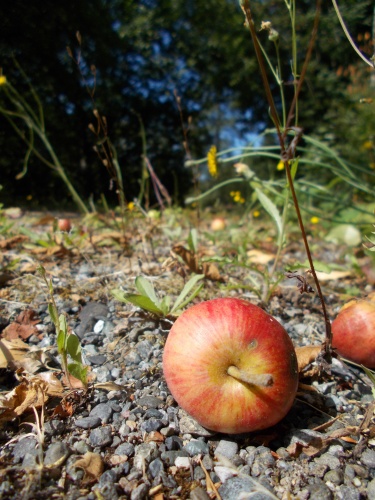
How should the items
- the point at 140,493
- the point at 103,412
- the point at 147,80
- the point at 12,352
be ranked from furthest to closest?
the point at 147,80
the point at 12,352
the point at 103,412
the point at 140,493

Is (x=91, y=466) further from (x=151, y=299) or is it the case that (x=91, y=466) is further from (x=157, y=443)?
(x=151, y=299)

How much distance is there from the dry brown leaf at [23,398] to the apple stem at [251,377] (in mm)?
509

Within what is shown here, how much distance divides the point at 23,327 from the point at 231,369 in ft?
2.82

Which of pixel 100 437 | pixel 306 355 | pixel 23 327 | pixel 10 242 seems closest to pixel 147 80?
pixel 10 242

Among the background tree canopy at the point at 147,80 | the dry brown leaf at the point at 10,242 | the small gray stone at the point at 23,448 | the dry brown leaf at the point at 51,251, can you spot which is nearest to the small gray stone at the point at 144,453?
the small gray stone at the point at 23,448

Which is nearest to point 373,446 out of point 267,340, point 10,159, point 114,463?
point 267,340

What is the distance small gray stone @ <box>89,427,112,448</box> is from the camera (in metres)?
0.92

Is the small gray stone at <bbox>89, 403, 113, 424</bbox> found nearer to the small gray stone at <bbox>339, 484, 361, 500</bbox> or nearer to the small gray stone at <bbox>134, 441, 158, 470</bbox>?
the small gray stone at <bbox>134, 441, 158, 470</bbox>

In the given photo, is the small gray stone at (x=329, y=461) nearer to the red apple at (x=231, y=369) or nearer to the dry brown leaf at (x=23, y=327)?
the red apple at (x=231, y=369)

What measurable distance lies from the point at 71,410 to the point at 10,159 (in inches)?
318

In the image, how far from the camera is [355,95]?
8.84 metres

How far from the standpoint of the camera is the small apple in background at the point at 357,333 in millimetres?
1266

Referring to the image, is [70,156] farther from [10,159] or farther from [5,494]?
[5,494]

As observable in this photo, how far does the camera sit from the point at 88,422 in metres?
0.98
